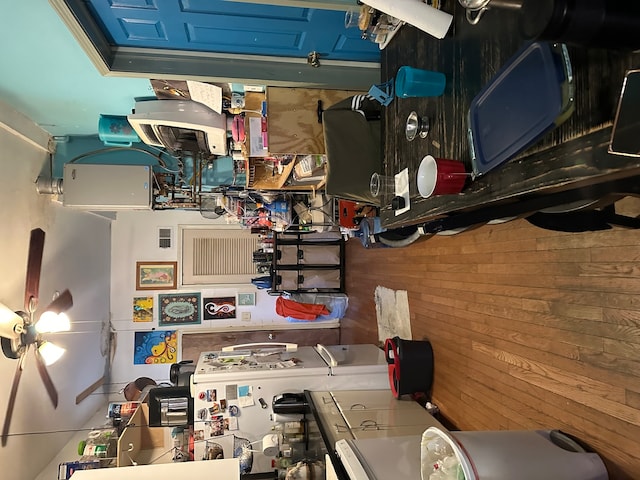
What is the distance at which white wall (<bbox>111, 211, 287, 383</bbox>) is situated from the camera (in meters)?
6.34

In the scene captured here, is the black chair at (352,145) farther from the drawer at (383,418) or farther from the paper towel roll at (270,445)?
the paper towel roll at (270,445)

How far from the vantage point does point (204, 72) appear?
243 centimetres

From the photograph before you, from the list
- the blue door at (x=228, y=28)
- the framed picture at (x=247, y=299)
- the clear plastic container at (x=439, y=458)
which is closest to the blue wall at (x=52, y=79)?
the blue door at (x=228, y=28)

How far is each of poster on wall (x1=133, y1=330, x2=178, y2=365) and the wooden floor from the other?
419 centimetres

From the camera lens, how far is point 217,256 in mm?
6559

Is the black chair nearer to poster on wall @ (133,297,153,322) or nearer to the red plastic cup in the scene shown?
the red plastic cup

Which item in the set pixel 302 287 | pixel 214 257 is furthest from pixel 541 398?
pixel 214 257

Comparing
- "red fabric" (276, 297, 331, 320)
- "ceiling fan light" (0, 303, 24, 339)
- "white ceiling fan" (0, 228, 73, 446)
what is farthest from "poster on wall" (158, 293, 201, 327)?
"ceiling fan light" (0, 303, 24, 339)

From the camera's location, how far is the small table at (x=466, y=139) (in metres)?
0.80

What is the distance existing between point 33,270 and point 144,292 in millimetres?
2931

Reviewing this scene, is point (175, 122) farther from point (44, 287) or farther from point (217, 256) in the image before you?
point (217, 256)

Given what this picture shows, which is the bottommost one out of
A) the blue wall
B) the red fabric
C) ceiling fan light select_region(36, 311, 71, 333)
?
the red fabric

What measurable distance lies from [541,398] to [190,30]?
8.26 ft

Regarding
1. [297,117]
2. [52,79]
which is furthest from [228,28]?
[52,79]
